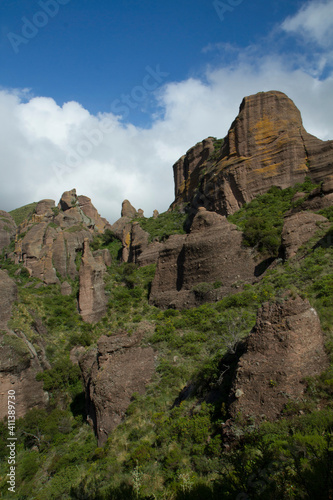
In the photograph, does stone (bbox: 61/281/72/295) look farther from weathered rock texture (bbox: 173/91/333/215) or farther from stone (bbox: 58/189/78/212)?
stone (bbox: 58/189/78/212)

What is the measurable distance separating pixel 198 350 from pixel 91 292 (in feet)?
76.5

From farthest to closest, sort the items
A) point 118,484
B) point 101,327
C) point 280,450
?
point 101,327
point 118,484
point 280,450

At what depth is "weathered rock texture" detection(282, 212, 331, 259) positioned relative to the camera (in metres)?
18.7

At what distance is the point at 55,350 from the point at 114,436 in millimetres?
17219

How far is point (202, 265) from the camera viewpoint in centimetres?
2350

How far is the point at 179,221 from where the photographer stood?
48.4 m

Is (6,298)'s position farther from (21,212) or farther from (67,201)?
(21,212)

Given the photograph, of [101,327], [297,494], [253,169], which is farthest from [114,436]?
[253,169]

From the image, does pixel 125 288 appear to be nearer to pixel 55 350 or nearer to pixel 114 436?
pixel 55 350

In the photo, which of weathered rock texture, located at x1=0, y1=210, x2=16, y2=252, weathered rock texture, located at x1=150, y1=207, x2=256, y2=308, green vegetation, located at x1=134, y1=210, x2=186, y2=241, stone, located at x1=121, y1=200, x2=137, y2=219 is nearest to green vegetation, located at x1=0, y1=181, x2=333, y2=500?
weathered rock texture, located at x1=150, y1=207, x2=256, y2=308

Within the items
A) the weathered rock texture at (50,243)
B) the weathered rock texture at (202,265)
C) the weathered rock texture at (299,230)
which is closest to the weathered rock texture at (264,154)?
the weathered rock texture at (202,265)

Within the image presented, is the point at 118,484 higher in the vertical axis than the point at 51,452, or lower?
higher

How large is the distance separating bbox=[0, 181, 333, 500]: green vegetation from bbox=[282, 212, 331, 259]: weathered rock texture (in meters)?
0.69

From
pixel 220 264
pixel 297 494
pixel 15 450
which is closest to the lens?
pixel 297 494
